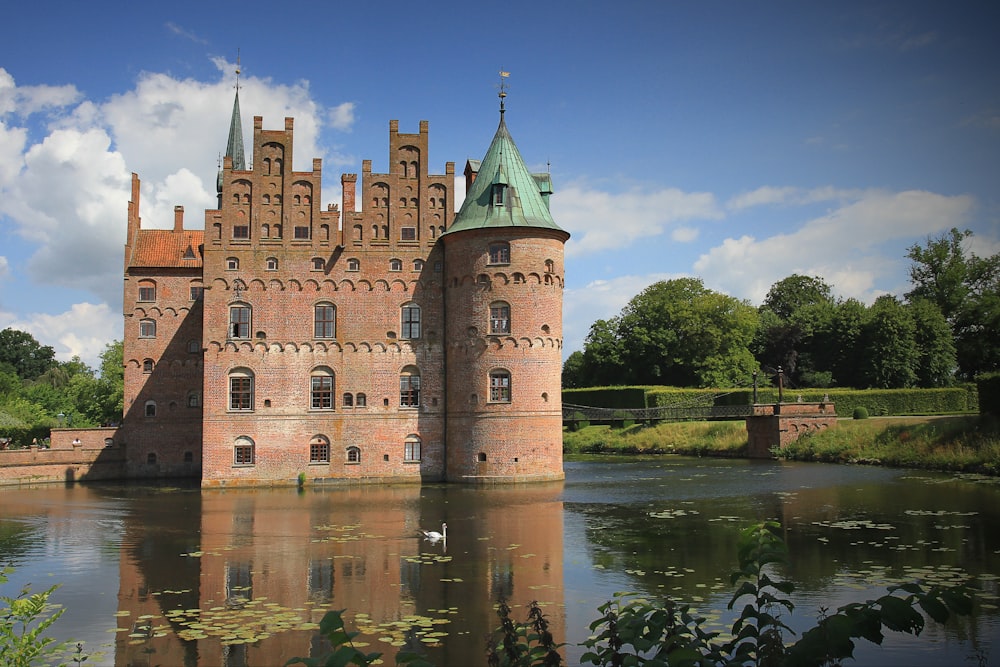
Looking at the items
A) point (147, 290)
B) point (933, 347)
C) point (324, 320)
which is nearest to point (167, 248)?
point (147, 290)

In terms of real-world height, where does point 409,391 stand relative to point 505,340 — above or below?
below

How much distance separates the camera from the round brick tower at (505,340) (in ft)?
104

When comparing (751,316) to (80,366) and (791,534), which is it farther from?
(80,366)

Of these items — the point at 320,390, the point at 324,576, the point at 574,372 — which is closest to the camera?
the point at 324,576

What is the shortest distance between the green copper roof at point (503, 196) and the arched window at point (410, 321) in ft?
10.8

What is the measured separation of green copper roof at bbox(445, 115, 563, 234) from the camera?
32.1m

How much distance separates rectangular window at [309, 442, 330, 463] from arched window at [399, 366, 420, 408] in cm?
325

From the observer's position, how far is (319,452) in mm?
32812

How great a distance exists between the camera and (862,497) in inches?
1009

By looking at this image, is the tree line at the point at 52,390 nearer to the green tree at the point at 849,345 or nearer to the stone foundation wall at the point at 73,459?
the stone foundation wall at the point at 73,459

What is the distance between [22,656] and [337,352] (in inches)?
1036

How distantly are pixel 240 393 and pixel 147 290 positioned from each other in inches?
346

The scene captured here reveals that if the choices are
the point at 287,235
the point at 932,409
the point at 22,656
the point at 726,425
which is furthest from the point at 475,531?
the point at 932,409

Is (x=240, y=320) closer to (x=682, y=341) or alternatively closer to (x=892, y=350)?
(x=682, y=341)
